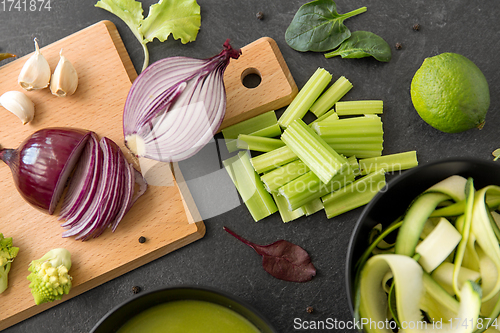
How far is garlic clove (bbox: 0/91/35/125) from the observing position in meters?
1.56

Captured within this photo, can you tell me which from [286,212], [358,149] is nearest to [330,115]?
[358,149]

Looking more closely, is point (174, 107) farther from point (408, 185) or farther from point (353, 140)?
point (408, 185)

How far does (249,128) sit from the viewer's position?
1.64 metres

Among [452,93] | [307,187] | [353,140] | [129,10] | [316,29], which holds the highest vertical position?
[129,10]

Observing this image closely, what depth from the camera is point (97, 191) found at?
60.1 inches

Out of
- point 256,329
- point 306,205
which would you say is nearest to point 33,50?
point 306,205

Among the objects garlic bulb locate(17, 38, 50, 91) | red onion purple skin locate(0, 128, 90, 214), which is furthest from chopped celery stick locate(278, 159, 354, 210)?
garlic bulb locate(17, 38, 50, 91)

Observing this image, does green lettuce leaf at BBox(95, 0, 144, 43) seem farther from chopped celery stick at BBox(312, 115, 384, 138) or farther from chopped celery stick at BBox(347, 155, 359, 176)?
chopped celery stick at BBox(347, 155, 359, 176)

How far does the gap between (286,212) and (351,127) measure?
470 millimetres

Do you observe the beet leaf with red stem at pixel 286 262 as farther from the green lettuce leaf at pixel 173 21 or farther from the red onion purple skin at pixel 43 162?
the green lettuce leaf at pixel 173 21

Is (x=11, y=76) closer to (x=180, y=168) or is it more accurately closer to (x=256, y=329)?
(x=180, y=168)

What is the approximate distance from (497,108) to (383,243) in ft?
3.04

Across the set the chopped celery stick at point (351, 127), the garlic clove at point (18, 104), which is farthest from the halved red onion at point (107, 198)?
the chopped celery stick at point (351, 127)

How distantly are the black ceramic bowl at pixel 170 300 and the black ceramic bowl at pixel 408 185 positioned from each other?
0.40 meters
